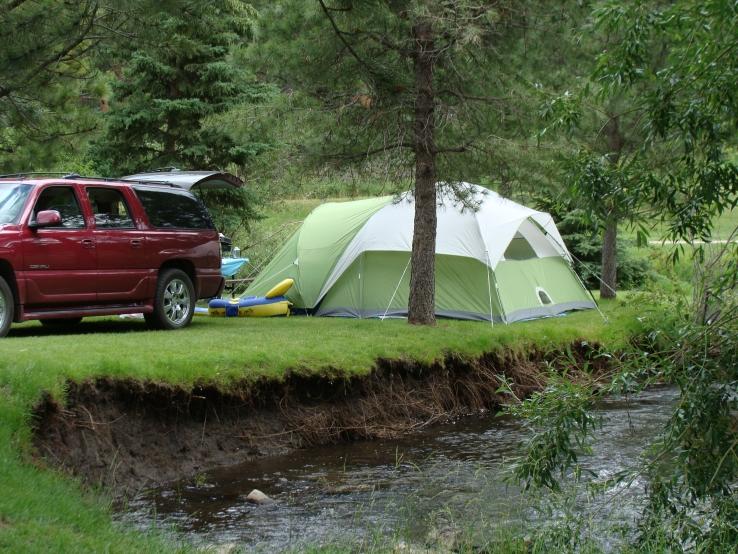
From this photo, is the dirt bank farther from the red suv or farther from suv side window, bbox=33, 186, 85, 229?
suv side window, bbox=33, 186, 85, 229

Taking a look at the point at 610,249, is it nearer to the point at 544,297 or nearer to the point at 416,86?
the point at 544,297

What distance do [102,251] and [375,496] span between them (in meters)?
4.96

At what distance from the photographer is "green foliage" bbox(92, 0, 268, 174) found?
19156 mm

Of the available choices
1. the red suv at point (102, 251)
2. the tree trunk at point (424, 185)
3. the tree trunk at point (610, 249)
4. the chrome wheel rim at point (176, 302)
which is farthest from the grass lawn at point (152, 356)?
the tree trunk at point (610, 249)

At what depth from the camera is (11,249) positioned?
10.1 metres

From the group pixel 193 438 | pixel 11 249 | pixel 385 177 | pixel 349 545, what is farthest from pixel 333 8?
pixel 349 545

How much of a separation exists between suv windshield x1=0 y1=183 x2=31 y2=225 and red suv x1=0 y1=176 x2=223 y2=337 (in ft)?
0.04

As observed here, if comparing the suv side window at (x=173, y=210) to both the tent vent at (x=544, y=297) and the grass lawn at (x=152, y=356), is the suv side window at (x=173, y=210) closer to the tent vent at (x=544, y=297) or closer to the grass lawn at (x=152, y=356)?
the grass lawn at (x=152, y=356)

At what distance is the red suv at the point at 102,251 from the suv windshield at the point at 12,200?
1 centimetres

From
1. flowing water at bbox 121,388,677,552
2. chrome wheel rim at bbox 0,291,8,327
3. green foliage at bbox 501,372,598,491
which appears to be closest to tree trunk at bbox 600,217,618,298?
flowing water at bbox 121,388,677,552

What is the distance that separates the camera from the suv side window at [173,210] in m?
12.3

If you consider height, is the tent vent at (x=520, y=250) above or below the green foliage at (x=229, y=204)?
below

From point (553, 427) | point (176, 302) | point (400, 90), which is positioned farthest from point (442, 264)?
point (553, 427)

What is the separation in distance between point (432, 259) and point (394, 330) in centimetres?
130
